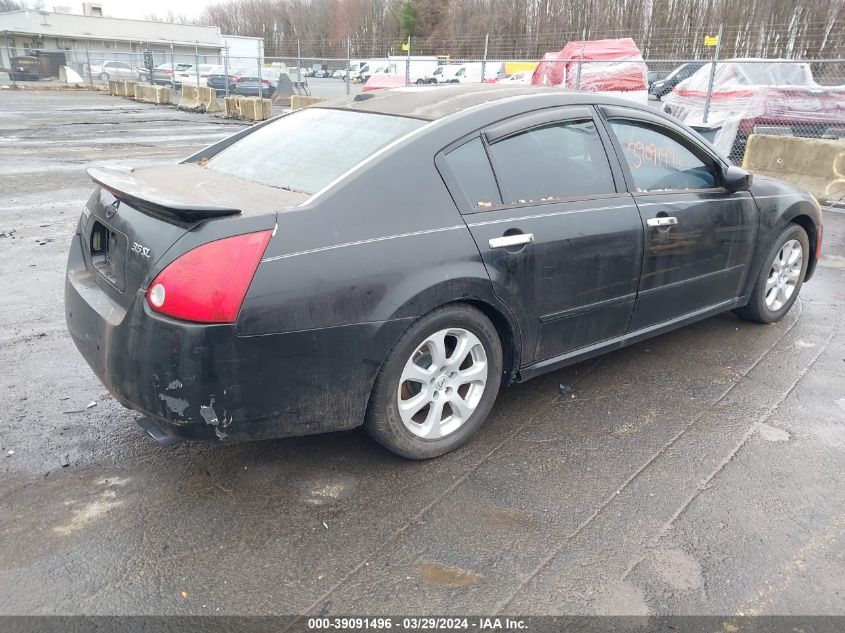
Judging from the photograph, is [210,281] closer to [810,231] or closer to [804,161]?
[810,231]

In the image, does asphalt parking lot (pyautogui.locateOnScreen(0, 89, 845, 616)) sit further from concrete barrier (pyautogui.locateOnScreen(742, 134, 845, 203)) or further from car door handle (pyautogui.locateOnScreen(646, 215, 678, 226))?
concrete barrier (pyautogui.locateOnScreen(742, 134, 845, 203))

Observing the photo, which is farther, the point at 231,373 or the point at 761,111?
the point at 761,111

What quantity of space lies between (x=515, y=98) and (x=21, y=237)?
5.78 m

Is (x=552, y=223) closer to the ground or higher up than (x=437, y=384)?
higher up

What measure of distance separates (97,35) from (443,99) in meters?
74.6

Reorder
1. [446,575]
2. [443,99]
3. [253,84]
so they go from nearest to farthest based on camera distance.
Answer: [446,575]
[443,99]
[253,84]

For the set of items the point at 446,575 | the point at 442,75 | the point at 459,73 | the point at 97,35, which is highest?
the point at 97,35

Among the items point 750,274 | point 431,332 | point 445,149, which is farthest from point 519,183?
point 750,274

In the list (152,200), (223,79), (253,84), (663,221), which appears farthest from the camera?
(223,79)

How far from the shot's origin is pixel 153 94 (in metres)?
27.6

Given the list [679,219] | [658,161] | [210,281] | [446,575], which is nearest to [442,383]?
[446,575]

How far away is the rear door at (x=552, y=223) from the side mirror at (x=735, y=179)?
951 mm

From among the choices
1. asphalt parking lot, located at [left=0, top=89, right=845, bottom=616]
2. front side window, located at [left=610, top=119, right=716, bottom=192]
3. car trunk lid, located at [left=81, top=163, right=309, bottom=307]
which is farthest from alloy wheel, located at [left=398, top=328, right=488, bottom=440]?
front side window, located at [left=610, top=119, right=716, bottom=192]

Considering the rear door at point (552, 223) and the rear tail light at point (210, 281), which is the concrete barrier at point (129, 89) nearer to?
the rear door at point (552, 223)
